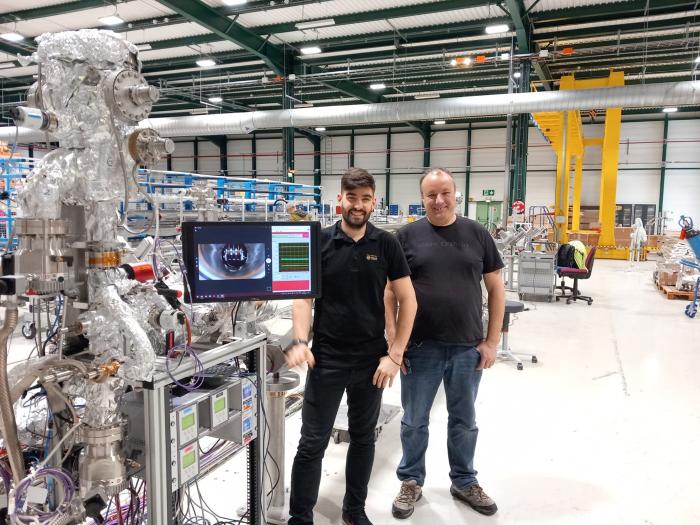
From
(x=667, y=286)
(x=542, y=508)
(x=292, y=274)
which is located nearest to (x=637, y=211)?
(x=667, y=286)

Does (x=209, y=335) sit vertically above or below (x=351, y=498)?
above

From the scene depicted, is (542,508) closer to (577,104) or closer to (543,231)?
(543,231)

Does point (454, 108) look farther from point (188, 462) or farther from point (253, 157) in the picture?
point (253, 157)

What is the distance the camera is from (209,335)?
179 cm

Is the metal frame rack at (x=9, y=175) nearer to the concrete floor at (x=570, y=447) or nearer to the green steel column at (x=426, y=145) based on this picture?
the concrete floor at (x=570, y=447)

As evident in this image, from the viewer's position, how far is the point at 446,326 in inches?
83.5

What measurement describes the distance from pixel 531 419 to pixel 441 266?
1.67 meters

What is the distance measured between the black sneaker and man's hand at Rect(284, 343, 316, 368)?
0.69 meters

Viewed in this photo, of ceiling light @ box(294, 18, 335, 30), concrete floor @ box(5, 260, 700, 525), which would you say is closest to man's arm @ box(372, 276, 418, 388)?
concrete floor @ box(5, 260, 700, 525)

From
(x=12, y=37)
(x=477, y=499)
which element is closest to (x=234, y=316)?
(x=477, y=499)

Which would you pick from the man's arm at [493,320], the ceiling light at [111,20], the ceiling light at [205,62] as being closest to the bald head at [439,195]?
the man's arm at [493,320]

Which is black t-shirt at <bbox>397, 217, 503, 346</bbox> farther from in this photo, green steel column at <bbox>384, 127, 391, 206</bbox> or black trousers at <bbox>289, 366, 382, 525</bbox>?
green steel column at <bbox>384, 127, 391, 206</bbox>

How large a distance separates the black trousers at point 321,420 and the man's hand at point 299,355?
94 mm

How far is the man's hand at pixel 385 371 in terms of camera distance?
6.07 feet
